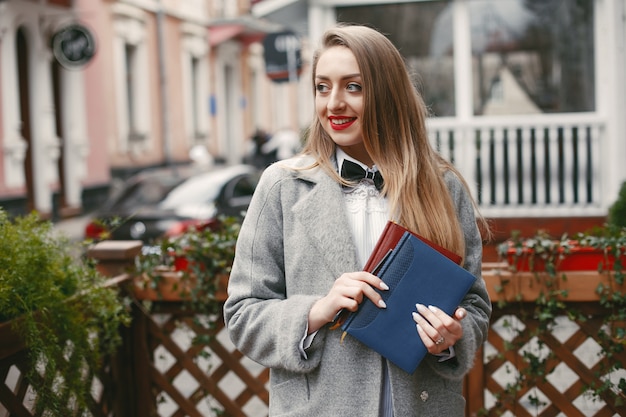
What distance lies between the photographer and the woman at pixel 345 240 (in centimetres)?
219

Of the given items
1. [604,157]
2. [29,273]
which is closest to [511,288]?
[29,273]

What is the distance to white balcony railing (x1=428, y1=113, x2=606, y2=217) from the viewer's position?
1000 cm

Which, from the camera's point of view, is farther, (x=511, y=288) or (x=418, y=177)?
(x=511, y=288)

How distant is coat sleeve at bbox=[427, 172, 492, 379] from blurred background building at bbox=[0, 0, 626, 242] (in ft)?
1.56

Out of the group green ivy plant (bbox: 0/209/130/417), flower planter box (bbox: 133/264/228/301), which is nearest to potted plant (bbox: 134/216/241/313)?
flower planter box (bbox: 133/264/228/301)

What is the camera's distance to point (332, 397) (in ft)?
7.22

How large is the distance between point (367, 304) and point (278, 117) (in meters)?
33.8

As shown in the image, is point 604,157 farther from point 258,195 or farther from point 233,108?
point 233,108

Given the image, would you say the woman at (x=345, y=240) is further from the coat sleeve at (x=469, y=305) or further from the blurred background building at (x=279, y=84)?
the blurred background building at (x=279, y=84)

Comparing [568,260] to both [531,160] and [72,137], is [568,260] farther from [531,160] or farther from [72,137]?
[72,137]

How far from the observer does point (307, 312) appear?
84.5 inches

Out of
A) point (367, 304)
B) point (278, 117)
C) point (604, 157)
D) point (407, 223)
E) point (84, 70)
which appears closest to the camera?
point (367, 304)

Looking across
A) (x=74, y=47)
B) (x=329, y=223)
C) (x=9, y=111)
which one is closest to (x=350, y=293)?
(x=329, y=223)

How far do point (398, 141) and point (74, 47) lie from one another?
15.6 meters
